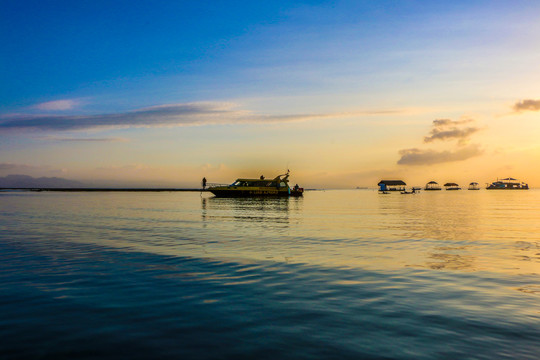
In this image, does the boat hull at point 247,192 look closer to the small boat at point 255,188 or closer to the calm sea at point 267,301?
the small boat at point 255,188

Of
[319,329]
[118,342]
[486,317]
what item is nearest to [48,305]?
[118,342]

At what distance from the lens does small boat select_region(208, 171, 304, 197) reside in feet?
313

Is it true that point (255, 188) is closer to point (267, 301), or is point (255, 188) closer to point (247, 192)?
point (247, 192)

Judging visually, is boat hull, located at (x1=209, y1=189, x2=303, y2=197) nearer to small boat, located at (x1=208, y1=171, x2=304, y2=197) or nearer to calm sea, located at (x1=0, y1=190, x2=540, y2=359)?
small boat, located at (x1=208, y1=171, x2=304, y2=197)

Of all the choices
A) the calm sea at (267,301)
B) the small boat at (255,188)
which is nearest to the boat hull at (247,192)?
the small boat at (255,188)

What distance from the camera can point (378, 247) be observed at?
19.6 m

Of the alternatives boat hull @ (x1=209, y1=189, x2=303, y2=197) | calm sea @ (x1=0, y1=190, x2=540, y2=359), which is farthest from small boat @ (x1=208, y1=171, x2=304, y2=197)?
calm sea @ (x1=0, y1=190, x2=540, y2=359)

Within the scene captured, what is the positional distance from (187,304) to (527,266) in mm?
13394

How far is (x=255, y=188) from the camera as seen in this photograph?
322 ft

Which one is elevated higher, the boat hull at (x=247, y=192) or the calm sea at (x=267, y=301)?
the boat hull at (x=247, y=192)

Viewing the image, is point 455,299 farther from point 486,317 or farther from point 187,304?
point 187,304

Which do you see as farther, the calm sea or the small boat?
the small boat

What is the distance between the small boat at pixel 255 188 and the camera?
3757 inches

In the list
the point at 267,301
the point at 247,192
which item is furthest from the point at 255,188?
the point at 267,301
